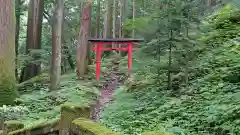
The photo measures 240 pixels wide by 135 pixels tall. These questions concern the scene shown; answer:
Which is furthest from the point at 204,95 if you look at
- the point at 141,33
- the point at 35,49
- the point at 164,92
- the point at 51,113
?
the point at 35,49

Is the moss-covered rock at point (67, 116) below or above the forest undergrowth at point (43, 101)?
above

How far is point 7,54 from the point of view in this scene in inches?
467

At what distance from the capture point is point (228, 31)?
40.0ft

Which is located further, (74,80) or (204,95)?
(74,80)

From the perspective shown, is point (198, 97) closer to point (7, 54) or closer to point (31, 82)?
point (7, 54)

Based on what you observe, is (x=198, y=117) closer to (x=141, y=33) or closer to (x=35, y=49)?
(x=141, y=33)

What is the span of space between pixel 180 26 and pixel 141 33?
1377 millimetres

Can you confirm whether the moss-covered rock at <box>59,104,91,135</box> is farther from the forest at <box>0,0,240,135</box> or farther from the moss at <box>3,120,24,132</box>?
the moss at <box>3,120,24,132</box>

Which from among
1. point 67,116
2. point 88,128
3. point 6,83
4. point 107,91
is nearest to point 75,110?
point 67,116

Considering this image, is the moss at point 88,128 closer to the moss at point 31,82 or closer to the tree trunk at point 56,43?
the tree trunk at point 56,43

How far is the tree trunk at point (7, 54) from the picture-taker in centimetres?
1170

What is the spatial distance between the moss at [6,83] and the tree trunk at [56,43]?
7.05 ft

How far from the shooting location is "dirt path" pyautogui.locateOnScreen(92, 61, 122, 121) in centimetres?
1082

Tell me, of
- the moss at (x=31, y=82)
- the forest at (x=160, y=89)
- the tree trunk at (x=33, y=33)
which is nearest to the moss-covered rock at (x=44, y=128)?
the forest at (x=160, y=89)
